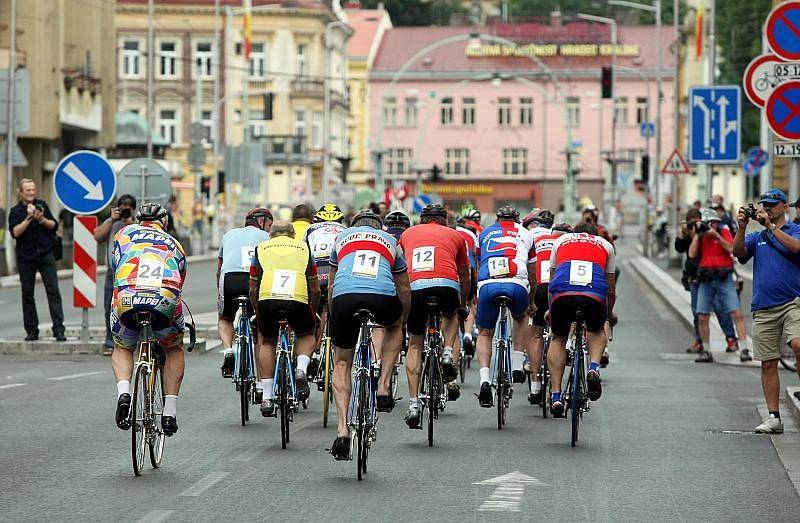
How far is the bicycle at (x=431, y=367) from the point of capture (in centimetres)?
1339

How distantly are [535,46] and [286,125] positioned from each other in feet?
82.4

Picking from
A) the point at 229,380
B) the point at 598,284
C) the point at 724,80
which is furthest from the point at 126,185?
the point at 724,80

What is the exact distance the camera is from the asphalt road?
396 inches

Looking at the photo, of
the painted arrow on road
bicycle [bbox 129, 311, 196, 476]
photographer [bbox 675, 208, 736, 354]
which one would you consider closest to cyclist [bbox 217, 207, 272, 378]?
bicycle [bbox 129, 311, 196, 476]

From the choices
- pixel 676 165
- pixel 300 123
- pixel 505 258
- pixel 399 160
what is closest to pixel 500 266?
pixel 505 258

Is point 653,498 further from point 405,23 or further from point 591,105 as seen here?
point 405,23

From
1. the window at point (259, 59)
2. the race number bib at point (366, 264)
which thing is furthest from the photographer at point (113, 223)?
the window at point (259, 59)

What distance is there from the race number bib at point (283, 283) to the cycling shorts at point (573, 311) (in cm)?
200

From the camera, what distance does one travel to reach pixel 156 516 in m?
9.63

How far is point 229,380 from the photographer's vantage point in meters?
18.2

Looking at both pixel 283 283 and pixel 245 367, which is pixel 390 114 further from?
pixel 283 283

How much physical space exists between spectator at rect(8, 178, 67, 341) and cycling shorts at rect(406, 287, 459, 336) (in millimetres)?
8971

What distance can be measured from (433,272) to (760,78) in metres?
4.68

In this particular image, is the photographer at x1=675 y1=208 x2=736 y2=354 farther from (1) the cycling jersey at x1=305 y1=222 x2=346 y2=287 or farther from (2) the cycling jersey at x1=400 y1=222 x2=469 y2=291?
(2) the cycling jersey at x1=400 y1=222 x2=469 y2=291
